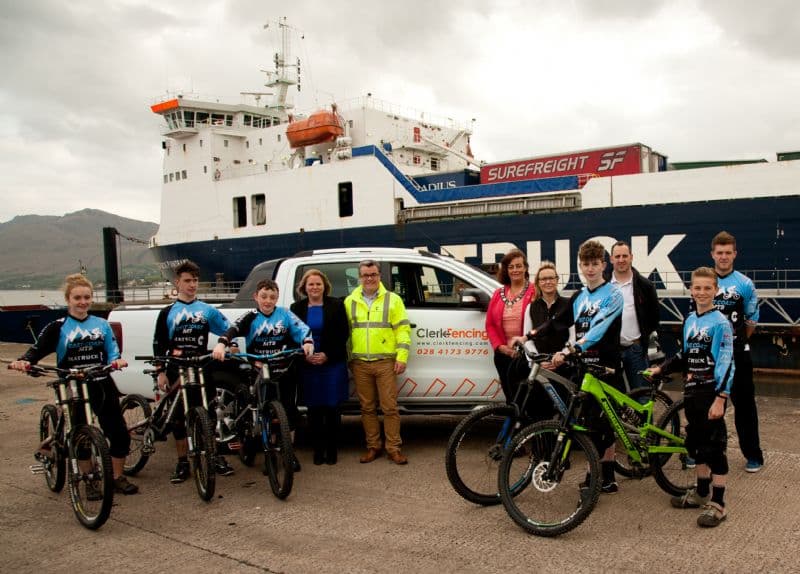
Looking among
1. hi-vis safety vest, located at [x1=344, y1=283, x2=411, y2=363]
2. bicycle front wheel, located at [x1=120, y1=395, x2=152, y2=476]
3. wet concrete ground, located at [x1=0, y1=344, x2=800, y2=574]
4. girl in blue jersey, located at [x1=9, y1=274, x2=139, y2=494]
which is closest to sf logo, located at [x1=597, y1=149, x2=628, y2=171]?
wet concrete ground, located at [x1=0, y1=344, x2=800, y2=574]

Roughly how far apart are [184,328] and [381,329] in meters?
1.51

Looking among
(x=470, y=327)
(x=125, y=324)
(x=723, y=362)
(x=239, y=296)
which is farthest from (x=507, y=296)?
(x=125, y=324)

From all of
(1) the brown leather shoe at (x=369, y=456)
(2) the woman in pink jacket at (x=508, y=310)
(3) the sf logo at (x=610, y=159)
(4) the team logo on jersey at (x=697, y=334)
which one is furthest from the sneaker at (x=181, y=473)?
(3) the sf logo at (x=610, y=159)

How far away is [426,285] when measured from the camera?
6203 millimetres

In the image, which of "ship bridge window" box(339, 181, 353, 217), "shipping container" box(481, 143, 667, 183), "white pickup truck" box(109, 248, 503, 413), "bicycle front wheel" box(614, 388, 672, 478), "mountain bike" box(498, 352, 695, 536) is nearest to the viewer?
"mountain bike" box(498, 352, 695, 536)

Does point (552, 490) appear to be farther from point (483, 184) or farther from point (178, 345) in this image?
point (483, 184)

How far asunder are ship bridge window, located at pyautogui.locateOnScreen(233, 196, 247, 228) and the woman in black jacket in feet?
66.8

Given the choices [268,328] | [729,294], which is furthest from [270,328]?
[729,294]

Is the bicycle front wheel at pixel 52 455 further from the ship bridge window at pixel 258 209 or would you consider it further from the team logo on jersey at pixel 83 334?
the ship bridge window at pixel 258 209

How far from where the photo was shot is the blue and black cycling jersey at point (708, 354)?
3.93 m

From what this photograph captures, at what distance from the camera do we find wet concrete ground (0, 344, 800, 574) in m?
3.48

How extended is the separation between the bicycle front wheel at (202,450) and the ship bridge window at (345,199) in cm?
1756

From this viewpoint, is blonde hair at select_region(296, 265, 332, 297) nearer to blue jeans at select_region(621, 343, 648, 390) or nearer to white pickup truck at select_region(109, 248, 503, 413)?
white pickup truck at select_region(109, 248, 503, 413)

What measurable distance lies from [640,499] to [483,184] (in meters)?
16.0
